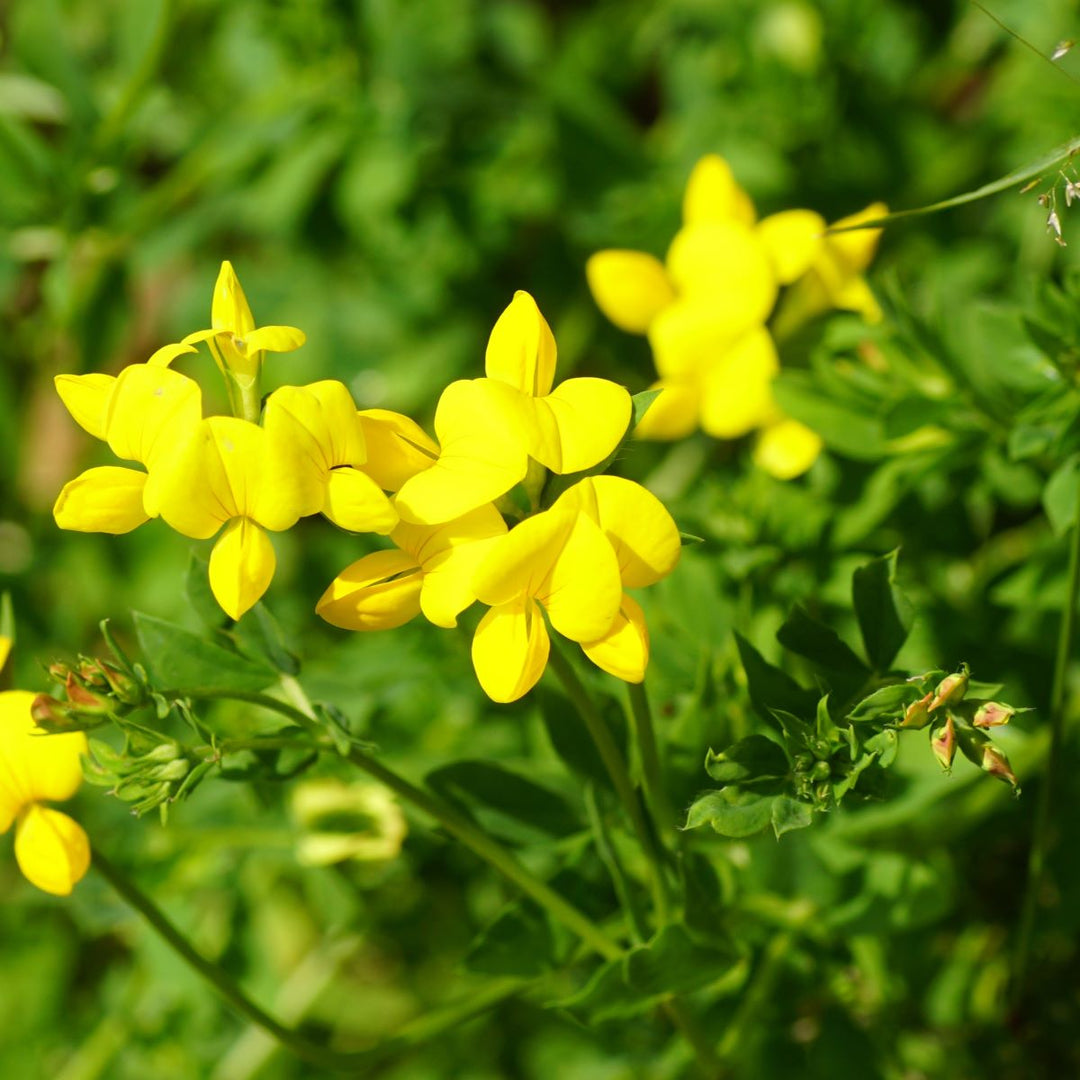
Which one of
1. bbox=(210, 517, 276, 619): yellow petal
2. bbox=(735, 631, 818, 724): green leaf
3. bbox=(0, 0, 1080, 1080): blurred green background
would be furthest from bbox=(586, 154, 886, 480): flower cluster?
bbox=(210, 517, 276, 619): yellow petal

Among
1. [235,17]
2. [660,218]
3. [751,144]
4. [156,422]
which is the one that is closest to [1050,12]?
[751,144]

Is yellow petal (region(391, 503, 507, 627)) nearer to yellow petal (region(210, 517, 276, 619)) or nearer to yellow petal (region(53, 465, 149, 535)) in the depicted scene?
yellow petal (region(210, 517, 276, 619))

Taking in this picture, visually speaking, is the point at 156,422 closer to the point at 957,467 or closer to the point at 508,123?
the point at 957,467

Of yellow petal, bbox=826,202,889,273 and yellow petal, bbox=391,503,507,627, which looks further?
yellow petal, bbox=826,202,889,273

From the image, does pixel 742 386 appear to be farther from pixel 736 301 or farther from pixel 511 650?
pixel 511 650

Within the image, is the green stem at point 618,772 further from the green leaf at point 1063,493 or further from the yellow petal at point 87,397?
the green leaf at point 1063,493

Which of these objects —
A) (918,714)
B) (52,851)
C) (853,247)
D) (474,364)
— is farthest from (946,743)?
(474,364)
